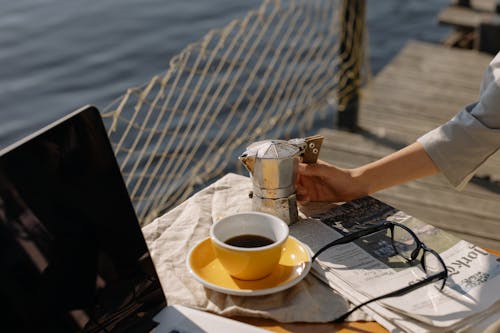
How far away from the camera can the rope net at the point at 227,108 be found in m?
3.30

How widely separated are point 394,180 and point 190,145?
105 inches

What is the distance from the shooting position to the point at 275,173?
4.02 ft

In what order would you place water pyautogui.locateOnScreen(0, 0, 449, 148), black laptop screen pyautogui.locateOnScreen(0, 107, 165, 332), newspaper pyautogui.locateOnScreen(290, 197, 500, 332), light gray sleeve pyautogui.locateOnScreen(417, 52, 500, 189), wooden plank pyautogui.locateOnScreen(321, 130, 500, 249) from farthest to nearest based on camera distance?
water pyautogui.locateOnScreen(0, 0, 449, 148) → wooden plank pyautogui.locateOnScreen(321, 130, 500, 249) → light gray sleeve pyautogui.locateOnScreen(417, 52, 500, 189) → newspaper pyautogui.locateOnScreen(290, 197, 500, 332) → black laptop screen pyautogui.locateOnScreen(0, 107, 165, 332)

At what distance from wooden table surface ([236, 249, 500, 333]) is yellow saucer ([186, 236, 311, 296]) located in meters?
0.05

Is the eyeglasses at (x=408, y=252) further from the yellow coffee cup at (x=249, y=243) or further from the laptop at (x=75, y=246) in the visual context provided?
the laptop at (x=75, y=246)

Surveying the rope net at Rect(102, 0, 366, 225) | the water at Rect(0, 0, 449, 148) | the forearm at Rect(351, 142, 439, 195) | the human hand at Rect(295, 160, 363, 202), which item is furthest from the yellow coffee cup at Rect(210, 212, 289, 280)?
the water at Rect(0, 0, 449, 148)

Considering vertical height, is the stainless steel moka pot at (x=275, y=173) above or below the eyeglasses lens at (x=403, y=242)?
above

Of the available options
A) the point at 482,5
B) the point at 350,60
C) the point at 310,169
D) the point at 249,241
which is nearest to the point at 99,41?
the point at 350,60

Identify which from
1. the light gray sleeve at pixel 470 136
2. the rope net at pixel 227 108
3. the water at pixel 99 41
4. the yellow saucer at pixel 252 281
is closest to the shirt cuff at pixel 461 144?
the light gray sleeve at pixel 470 136

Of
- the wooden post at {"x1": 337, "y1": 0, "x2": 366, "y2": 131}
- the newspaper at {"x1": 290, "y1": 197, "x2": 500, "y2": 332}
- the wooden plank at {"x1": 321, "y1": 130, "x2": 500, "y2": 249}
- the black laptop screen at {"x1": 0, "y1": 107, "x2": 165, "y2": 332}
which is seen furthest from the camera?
the wooden post at {"x1": 337, "y1": 0, "x2": 366, "y2": 131}

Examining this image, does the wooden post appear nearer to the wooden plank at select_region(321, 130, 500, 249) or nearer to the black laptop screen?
the wooden plank at select_region(321, 130, 500, 249)

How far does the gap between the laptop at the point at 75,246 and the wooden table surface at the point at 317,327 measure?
39mm

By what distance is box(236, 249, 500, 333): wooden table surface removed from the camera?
3.35ft

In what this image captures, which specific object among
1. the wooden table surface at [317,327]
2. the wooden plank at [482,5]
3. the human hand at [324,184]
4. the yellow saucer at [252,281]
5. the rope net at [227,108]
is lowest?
the rope net at [227,108]
